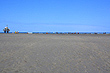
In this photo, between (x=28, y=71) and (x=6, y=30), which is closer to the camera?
(x=28, y=71)

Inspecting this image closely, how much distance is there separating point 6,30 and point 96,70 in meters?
83.7

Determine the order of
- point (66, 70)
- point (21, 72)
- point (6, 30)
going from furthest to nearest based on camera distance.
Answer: point (6, 30) → point (66, 70) → point (21, 72)

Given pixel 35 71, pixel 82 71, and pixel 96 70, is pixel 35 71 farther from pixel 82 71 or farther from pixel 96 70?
pixel 96 70

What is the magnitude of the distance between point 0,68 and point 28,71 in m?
1.23

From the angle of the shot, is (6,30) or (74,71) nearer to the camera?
(74,71)

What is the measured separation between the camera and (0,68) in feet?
19.8

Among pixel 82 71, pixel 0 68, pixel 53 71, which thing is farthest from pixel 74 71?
pixel 0 68

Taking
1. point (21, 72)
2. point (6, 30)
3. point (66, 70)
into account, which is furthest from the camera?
point (6, 30)

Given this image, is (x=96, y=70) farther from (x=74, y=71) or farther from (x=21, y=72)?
(x=21, y=72)

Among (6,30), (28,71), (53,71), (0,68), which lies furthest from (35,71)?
(6,30)

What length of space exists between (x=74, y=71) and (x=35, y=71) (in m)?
1.52

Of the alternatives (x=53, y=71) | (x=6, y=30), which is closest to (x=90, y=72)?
(x=53, y=71)

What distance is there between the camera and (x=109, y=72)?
570 centimetres

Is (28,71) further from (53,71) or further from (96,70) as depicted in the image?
(96,70)
